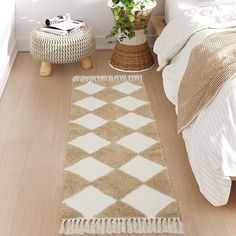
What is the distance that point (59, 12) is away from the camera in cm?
398

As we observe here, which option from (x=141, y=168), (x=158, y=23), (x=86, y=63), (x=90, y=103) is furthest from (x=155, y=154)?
(x=158, y=23)

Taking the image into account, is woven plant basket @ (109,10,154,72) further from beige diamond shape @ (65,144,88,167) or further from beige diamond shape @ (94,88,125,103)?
beige diamond shape @ (65,144,88,167)

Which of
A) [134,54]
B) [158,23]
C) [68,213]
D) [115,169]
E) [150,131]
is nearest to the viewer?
[68,213]

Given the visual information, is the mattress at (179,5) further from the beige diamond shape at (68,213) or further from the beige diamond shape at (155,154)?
the beige diamond shape at (68,213)

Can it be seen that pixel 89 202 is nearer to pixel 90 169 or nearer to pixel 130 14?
pixel 90 169

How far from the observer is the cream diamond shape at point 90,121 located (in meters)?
2.90

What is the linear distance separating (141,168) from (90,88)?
1109 mm

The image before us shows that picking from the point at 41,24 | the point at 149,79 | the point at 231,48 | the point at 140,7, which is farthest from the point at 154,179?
the point at 41,24

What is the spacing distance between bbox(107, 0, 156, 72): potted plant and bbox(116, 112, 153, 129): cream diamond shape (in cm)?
76

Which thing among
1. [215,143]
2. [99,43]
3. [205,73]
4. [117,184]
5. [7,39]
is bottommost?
[99,43]

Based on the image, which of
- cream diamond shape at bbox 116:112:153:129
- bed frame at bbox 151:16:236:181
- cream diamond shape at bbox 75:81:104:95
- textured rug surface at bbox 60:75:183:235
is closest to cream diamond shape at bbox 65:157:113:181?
textured rug surface at bbox 60:75:183:235

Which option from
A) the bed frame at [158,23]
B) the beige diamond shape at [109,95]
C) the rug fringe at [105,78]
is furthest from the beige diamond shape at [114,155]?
the bed frame at [158,23]

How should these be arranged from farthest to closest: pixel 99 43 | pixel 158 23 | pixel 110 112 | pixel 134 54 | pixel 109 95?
1. pixel 99 43
2. pixel 158 23
3. pixel 134 54
4. pixel 109 95
5. pixel 110 112

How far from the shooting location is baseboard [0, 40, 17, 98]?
337cm
